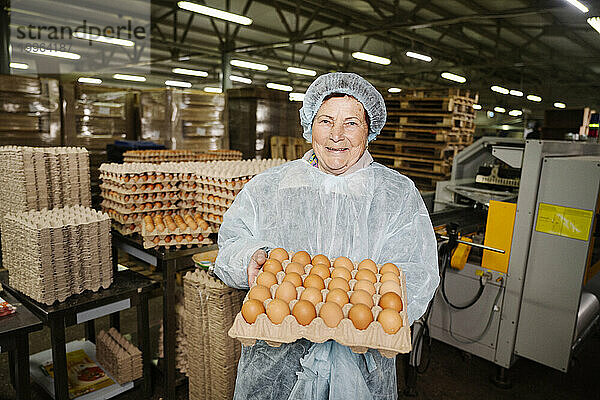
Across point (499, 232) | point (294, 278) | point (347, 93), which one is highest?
point (347, 93)

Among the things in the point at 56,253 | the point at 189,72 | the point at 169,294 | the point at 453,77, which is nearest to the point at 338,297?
the point at 169,294

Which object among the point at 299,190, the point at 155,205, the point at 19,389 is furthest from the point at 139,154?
the point at 299,190

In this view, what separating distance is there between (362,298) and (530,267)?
94.0 inches

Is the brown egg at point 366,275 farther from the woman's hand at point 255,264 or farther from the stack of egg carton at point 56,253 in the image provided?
the stack of egg carton at point 56,253

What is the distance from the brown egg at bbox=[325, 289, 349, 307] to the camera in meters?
1.71

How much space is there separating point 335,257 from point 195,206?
2.23m

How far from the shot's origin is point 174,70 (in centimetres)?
1423

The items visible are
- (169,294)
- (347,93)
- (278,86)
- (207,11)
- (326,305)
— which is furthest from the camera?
(278,86)

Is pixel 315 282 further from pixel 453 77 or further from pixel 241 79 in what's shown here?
pixel 241 79

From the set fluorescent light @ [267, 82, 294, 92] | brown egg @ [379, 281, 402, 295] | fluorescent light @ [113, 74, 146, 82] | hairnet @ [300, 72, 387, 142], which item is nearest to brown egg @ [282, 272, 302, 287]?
brown egg @ [379, 281, 402, 295]

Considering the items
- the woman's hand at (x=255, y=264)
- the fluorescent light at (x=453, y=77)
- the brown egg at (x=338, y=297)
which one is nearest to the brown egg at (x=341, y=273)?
the brown egg at (x=338, y=297)

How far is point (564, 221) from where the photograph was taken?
3.23 metres

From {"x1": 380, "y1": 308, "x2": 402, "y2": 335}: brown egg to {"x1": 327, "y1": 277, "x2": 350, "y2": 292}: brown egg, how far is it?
0.73 ft

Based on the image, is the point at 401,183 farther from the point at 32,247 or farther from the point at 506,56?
the point at 506,56
